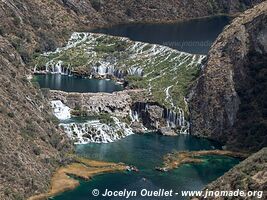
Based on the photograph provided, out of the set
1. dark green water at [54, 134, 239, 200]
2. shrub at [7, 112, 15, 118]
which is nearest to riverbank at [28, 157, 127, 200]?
dark green water at [54, 134, 239, 200]

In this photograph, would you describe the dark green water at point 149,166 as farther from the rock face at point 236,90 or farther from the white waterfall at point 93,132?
the rock face at point 236,90

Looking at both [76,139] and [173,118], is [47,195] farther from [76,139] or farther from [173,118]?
[173,118]

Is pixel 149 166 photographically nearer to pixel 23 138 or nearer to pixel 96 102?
pixel 23 138

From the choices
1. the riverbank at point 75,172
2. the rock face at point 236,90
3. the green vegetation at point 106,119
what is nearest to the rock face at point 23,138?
the riverbank at point 75,172

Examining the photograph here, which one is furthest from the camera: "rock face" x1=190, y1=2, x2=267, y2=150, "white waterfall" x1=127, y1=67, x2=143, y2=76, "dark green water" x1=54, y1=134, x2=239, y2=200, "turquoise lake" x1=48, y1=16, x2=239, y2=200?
"white waterfall" x1=127, y1=67, x2=143, y2=76

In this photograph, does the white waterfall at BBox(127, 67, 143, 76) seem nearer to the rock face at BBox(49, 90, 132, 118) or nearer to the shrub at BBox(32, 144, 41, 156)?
the rock face at BBox(49, 90, 132, 118)
